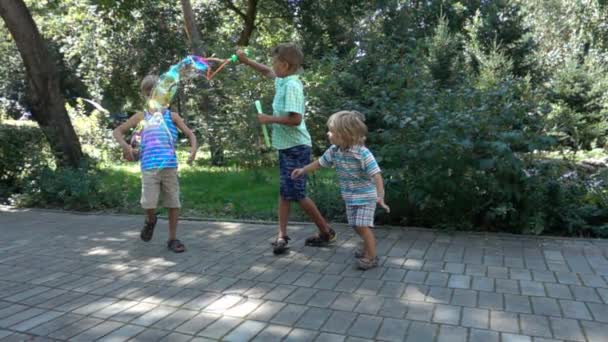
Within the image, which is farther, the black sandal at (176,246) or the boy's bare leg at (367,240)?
the black sandal at (176,246)

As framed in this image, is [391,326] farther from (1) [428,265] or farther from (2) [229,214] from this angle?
(2) [229,214]

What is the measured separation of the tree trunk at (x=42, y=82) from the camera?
30.1 ft

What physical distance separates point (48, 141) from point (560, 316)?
29.8 feet

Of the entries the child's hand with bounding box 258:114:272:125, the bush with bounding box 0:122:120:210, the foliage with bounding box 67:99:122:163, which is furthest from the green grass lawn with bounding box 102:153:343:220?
the foliage with bounding box 67:99:122:163

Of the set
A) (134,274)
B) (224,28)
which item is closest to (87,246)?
(134,274)

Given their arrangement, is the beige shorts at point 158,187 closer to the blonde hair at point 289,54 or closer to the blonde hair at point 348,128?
the blonde hair at point 289,54

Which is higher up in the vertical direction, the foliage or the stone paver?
the foliage

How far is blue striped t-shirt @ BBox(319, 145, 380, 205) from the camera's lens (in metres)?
4.27

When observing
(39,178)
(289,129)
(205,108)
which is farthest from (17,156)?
(289,129)

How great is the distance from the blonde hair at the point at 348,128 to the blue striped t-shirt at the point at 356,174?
0.09 m

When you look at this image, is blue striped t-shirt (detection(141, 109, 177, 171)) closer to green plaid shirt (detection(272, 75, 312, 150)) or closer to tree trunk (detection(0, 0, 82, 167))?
green plaid shirt (detection(272, 75, 312, 150))

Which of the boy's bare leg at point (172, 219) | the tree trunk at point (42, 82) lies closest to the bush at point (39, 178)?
the tree trunk at point (42, 82)

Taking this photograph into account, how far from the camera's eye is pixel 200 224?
6.48 meters

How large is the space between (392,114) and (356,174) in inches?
60.5
